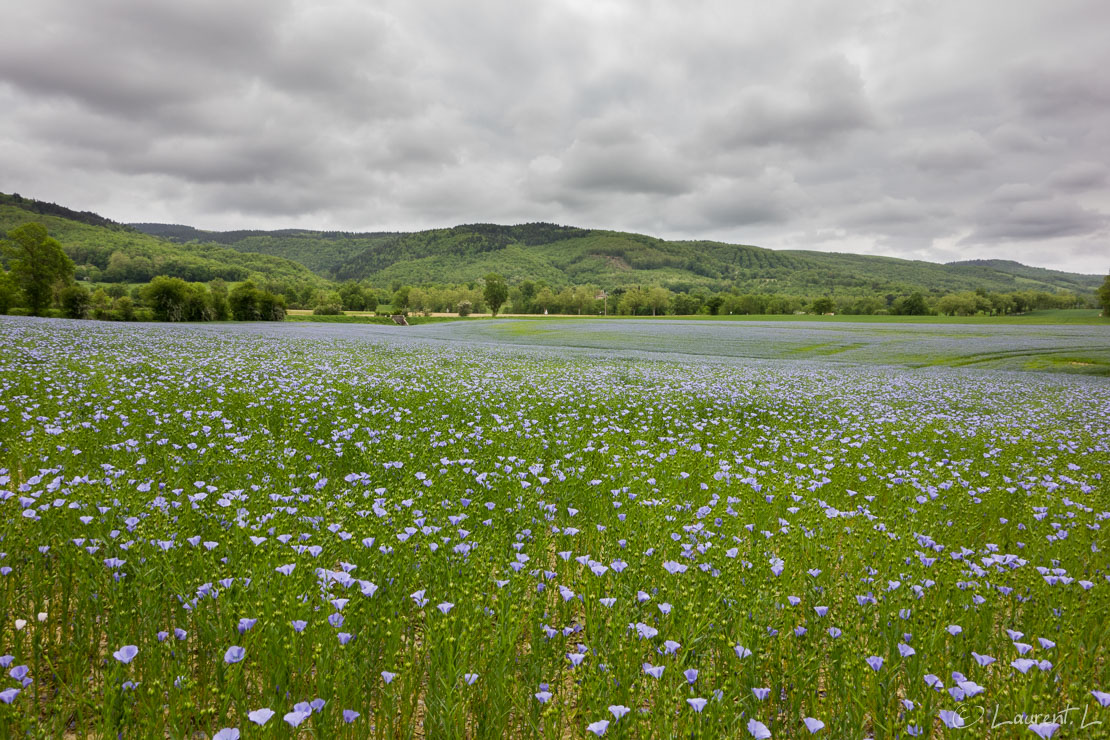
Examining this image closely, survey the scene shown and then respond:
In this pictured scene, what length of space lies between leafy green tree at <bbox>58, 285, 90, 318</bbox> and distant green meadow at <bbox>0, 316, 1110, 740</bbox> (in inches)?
2936

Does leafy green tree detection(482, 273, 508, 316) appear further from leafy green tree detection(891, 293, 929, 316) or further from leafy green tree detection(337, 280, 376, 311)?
leafy green tree detection(891, 293, 929, 316)

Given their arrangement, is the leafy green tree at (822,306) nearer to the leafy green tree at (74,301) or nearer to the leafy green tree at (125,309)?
the leafy green tree at (125,309)

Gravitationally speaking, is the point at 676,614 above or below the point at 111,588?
below

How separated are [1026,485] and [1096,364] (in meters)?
37.3

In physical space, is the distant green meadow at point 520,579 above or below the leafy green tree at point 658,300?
below

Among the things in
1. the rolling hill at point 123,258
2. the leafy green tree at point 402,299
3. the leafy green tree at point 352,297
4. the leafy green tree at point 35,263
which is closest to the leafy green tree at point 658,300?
the leafy green tree at point 402,299

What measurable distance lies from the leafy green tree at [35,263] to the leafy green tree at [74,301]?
1559mm

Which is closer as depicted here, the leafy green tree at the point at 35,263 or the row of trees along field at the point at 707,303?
the leafy green tree at the point at 35,263

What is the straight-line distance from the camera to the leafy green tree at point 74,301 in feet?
203

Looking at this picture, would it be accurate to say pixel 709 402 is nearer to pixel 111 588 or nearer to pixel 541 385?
pixel 541 385

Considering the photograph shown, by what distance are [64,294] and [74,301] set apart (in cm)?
129

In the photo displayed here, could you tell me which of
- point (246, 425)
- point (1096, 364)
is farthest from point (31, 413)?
point (1096, 364)

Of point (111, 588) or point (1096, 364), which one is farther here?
point (1096, 364)

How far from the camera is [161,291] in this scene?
66500mm
